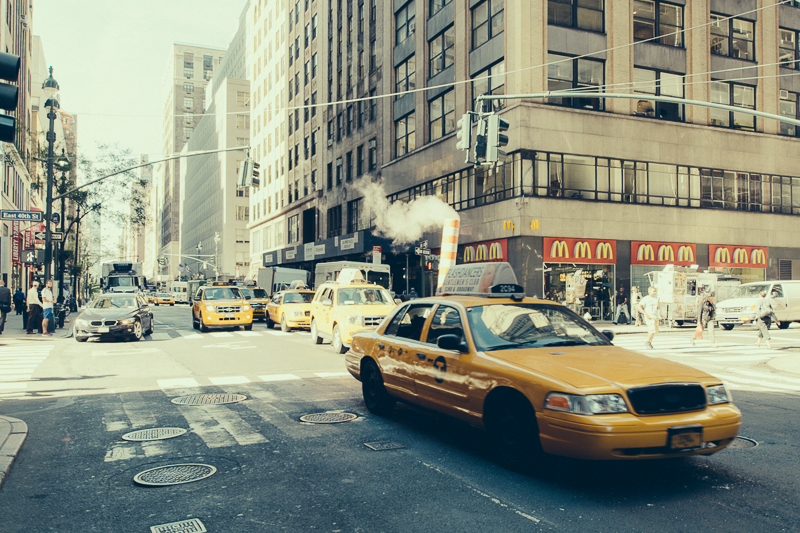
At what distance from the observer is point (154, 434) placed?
6.75 metres

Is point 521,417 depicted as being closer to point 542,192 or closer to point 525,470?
point 525,470

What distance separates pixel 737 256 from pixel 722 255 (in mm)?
1025

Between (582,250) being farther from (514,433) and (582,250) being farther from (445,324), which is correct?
(514,433)

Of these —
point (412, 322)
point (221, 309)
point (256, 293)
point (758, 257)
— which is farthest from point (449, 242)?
point (758, 257)

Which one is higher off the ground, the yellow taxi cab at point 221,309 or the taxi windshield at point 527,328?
the taxi windshield at point 527,328

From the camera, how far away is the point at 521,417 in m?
5.27

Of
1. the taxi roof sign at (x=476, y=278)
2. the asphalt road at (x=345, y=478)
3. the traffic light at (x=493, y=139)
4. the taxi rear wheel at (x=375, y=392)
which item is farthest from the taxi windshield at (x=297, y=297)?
the taxi rear wheel at (x=375, y=392)

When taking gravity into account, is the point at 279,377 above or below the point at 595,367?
below

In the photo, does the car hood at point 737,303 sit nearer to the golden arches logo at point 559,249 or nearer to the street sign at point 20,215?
the golden arches logo at point 559,249

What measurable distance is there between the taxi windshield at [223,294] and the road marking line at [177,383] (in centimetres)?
1307

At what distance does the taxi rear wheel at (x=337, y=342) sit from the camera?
1530cm

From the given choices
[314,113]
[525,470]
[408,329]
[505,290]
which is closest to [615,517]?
[525,470]

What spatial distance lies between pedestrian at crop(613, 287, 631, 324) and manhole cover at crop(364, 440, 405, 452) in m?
22.8

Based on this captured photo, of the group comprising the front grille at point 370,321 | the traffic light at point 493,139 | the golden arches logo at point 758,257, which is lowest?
the front grille at point 370,321
